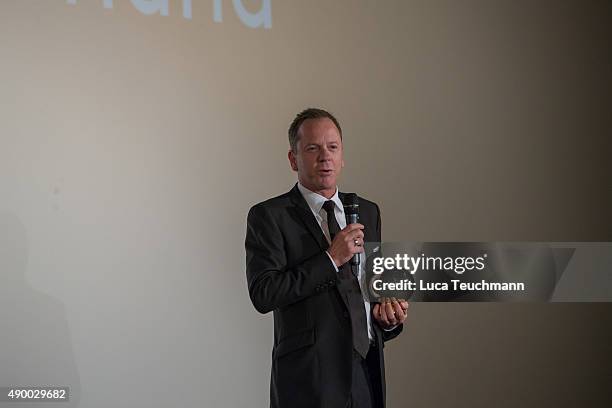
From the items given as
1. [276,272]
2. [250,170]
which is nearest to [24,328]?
[250,170]

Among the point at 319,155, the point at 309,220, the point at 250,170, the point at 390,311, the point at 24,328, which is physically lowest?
the point at 390,311

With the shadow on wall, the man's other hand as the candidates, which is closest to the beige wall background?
the shadow on wall

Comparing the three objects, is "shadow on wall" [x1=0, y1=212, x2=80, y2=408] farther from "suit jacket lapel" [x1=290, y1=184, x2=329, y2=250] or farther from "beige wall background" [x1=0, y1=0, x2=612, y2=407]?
"suit jacket lapel" [x1=290, y1=184, x2=329, y2=250]

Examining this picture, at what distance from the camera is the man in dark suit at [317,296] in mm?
1796

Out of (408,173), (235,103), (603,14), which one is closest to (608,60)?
(603,14)

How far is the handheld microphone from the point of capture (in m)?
1.91

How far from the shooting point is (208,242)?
3230 mm

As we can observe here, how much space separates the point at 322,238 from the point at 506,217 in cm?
212

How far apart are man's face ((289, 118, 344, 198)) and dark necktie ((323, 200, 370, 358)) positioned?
0.06 meters

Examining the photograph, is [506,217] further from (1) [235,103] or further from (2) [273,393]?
(2) [273,393]

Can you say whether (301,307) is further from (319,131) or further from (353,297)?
(319,131)

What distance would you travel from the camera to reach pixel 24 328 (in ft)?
9.52

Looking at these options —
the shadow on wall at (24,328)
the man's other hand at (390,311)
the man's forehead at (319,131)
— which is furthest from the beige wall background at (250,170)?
the man's other hand at (390,311)

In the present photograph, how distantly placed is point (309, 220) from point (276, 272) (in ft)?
0.59
